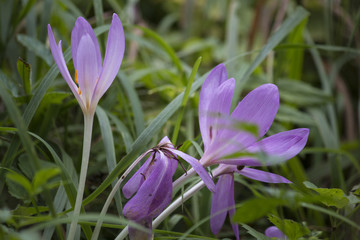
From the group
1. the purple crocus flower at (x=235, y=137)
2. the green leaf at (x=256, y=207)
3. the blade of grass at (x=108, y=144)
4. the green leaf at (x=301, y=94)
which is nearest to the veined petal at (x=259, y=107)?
the purple crocus flower at (x=235, y=137)

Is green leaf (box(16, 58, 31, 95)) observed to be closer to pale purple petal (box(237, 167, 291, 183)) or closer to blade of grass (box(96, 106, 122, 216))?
blade of grass (box(96, 106, 122, 216))

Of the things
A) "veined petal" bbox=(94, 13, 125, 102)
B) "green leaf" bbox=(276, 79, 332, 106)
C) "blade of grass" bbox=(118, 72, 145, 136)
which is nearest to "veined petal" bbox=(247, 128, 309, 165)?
"veined petal" bbox=(94, 13, 125, 102)

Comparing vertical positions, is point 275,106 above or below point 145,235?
above

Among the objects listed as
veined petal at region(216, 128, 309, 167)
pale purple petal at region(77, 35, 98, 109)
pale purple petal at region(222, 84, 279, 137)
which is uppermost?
pale purple petal at region(77, 35, 98, 109)

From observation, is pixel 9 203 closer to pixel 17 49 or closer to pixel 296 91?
pixel 17 49

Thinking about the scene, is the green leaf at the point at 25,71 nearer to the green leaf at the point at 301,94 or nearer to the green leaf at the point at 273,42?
the green leaf at the point at 273,42

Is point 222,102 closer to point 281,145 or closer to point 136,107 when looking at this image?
point 281,145

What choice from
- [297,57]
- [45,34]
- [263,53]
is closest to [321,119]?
[297,57]
